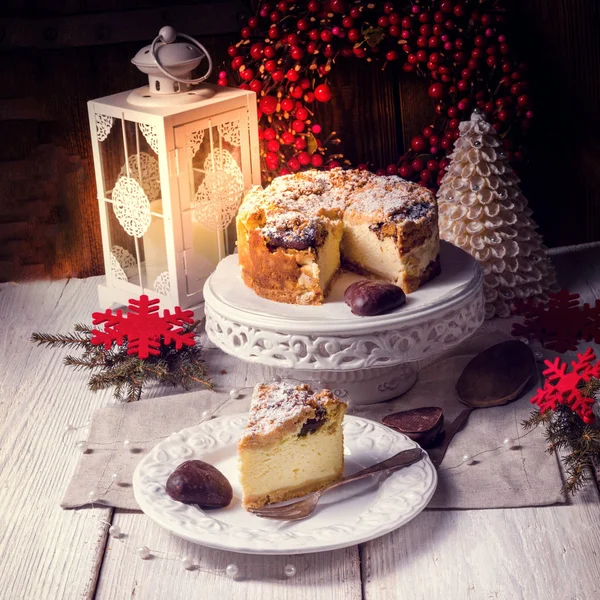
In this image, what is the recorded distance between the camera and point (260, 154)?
9.20 feet

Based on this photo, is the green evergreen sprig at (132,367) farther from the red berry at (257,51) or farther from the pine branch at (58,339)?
the red berry at (257,51)

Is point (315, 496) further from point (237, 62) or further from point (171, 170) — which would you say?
point (237, 62)

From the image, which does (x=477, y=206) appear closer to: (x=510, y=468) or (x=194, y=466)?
(x=510, y=468)

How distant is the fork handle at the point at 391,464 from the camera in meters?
1.82

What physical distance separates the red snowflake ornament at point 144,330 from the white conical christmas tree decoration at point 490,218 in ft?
2.49

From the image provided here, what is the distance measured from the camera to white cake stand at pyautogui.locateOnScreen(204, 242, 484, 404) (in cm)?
202

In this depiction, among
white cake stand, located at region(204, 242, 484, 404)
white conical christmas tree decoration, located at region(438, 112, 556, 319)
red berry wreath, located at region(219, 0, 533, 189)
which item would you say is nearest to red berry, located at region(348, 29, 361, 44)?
red berry wreath, located at region(219, 0, 533, 189)

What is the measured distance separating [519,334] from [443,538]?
83 cm

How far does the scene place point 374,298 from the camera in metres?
2.01

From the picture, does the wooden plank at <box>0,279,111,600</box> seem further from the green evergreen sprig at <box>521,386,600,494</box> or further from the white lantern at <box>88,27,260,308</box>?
the green evergreen sprig at <box>521,386,600,494</box>

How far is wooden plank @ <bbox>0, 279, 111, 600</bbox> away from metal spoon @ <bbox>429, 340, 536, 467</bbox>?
2.62 ft

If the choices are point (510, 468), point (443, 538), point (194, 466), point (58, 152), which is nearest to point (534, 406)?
point (510, 468)

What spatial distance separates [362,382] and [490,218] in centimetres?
65

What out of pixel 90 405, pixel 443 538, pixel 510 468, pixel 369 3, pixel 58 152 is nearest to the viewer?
pixel 443 538
